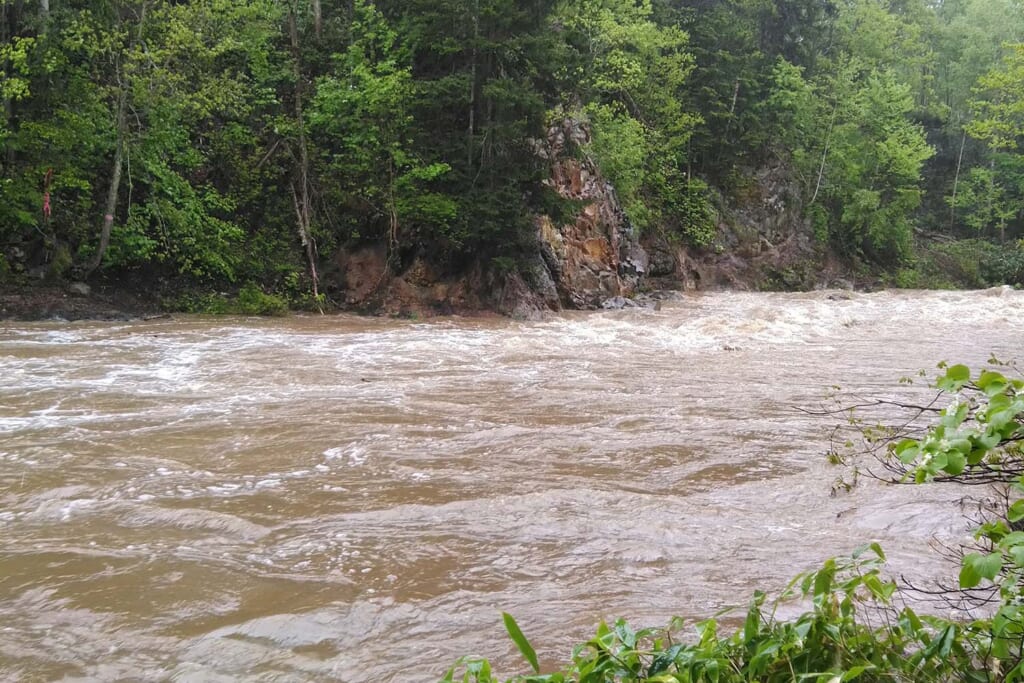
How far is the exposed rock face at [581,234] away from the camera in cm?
1952

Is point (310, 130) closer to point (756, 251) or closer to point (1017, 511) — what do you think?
point (756, 251)

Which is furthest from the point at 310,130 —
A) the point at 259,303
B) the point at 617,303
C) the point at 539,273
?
the point at 617,303

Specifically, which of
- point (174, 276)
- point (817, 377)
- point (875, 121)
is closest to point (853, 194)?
point (875, 121)

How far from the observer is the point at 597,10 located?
24688mm

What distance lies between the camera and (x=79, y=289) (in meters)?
15.3

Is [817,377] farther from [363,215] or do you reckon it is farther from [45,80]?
[45,80]

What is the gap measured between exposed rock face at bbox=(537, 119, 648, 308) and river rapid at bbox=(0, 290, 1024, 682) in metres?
9.27

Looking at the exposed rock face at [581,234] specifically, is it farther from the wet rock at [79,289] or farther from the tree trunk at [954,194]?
the tree trunk at [954,194]

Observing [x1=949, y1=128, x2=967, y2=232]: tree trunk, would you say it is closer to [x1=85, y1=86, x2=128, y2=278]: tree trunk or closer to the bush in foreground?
[x1=85, y1=86, x2=128, y2=278]: tree trunk

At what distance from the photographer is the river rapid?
346 centimetres

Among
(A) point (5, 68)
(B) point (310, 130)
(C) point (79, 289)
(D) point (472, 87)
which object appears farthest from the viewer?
(B) point (310, 130)

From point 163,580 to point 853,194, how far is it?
1295 inches

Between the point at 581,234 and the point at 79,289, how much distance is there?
12651mm

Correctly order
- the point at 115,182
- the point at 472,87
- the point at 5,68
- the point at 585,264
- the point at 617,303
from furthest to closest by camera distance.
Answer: the point at 585,264, the point at 617,303, the point at 472,87, the point at 115,182, the point at 5,68
